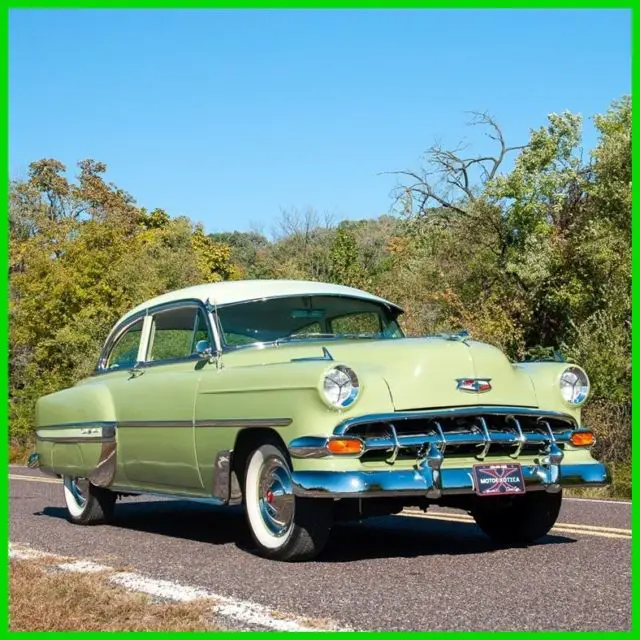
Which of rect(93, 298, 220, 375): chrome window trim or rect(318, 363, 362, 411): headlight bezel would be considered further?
rect(93, 298, 220, 375): chrome window trim

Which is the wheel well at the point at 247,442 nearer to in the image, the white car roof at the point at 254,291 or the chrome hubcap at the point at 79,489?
the white car roof at the point at 254,291

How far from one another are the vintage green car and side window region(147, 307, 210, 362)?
0.06 feet

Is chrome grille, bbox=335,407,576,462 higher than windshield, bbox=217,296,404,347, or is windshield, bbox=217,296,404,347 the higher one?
windshield, bbox=217,296,404,347

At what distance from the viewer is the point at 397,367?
6855 millimetres

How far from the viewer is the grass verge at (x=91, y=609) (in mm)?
4848

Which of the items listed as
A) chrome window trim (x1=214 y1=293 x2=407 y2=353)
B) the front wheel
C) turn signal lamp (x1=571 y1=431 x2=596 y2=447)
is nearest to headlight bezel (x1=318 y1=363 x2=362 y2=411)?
the front wheel

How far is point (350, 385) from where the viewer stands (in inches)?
260

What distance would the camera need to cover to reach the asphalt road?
16.6ft

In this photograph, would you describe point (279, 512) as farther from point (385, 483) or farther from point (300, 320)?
point (300, 320)

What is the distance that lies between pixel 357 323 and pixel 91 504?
2821 millimetres

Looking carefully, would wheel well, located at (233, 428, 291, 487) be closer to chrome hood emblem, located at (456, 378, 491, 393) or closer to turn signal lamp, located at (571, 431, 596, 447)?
chrome hood emblem, located at (456, 378, 491, 393)

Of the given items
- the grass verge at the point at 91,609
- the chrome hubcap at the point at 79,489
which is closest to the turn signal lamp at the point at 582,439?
the grass verge at the point at 91,609

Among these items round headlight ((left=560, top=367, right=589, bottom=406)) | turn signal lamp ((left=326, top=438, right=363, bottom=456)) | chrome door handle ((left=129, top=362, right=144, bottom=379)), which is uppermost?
chrome door handle ((left=129, top=362, right=144, bottom=379))

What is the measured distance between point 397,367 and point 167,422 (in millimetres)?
2100
